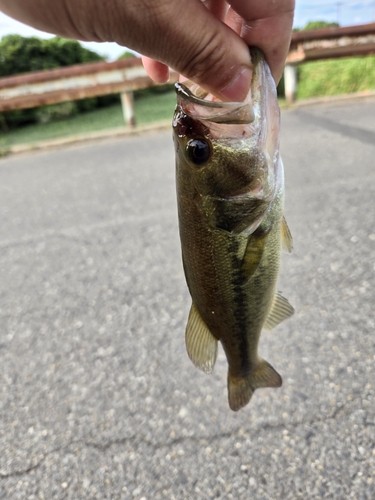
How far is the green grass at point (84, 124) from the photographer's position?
9791mm

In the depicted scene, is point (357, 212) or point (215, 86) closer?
point (215, 86)

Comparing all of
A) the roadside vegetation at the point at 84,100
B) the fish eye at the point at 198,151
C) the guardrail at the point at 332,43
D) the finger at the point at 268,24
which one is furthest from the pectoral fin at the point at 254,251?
the roadside vegetation at the point at 84,100

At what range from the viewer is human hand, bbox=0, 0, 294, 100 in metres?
1.01

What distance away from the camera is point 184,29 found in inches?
40.9

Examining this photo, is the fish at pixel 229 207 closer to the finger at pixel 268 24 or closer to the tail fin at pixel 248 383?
the finger at pixel 268 24

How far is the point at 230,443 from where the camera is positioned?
197 cm

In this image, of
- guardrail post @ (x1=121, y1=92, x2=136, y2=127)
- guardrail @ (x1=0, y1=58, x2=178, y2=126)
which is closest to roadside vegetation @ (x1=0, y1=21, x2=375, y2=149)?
guardrail post @ (x1=121, y1=92, x2=136, y2=127)

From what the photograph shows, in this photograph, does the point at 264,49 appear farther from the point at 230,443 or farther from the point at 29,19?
the point at 230,443

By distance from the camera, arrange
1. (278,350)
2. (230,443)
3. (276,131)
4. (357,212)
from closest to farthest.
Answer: (276,131)
(230,443)
(278,350)
(357,212)

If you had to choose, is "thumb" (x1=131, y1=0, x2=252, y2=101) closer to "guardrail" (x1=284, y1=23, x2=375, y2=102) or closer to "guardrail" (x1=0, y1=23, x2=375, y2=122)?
"guardrail" (x1=0, y1=23, x2=375, y2=122)

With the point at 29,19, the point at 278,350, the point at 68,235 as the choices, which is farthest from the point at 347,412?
the point at 68,235

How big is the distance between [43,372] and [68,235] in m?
1.93

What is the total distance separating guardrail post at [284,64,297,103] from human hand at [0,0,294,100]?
7.46m

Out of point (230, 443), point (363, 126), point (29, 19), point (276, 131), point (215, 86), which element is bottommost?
point (363, 126)
